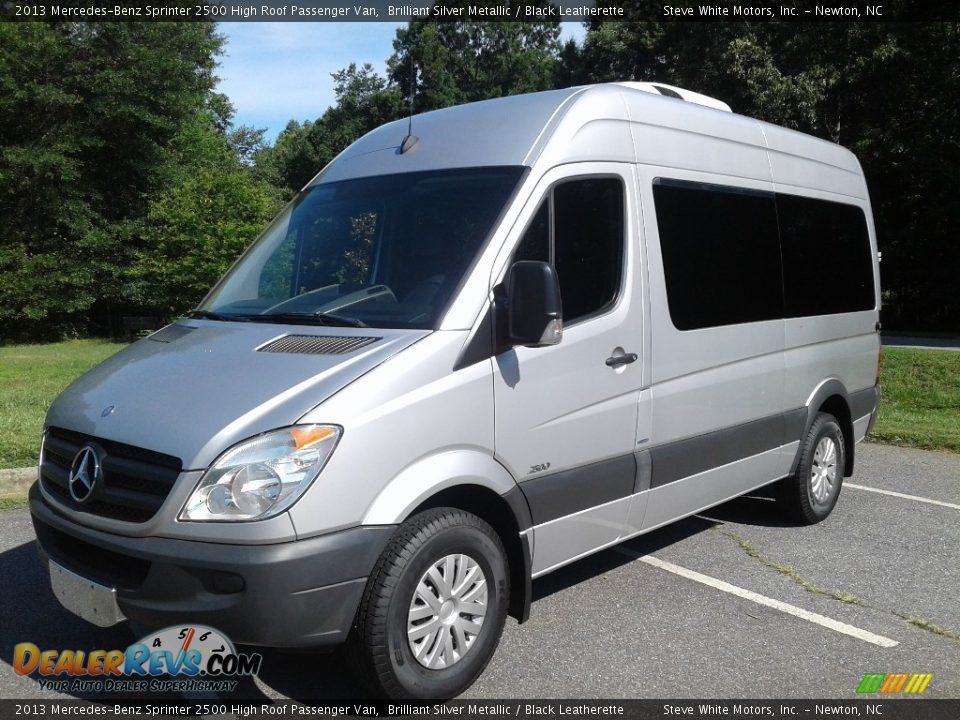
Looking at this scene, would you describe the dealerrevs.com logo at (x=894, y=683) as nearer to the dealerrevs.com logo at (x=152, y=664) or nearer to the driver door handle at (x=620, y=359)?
the driver door handle at (x=620, y=359)

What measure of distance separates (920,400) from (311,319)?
10317 mm

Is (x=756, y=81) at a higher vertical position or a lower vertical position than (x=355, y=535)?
higher

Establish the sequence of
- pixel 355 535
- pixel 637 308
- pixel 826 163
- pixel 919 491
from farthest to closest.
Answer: pixel 919 491 → pixel 826 163 → pixel 637 308 → pixel 355 535

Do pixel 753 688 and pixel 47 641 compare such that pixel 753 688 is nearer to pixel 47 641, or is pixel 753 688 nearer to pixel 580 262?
pixel 580 262

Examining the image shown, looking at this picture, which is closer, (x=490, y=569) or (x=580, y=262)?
(x=490, y=569)

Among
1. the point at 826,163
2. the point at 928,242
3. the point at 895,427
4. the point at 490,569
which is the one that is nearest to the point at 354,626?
the point at 490,569

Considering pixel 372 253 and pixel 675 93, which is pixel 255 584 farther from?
pixel 675 93

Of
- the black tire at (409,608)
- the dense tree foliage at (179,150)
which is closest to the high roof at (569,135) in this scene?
the black tire at (409,608)

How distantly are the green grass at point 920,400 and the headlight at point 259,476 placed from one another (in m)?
8.07

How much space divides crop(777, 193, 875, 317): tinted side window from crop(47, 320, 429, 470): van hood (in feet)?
10.8

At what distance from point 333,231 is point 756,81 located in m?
24.1

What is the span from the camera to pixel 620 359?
436 centimetres

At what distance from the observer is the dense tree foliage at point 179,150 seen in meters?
24.5

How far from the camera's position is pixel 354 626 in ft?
11.0
